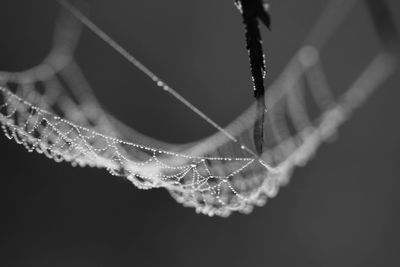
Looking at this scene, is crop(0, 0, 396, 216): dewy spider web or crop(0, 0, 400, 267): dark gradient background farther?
crop(0, 0, 400, 267): dark gradient background

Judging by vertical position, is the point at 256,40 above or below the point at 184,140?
above

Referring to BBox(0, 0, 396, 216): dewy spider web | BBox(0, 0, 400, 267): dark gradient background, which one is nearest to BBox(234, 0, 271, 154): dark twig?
BBox(0, 0, 396, 216): dewy spider web

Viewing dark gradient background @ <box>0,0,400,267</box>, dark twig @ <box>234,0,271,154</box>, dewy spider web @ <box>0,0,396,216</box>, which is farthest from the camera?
dark gradient background @ <box>0,0,400,267</box>

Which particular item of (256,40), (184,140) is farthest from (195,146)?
(256,40)

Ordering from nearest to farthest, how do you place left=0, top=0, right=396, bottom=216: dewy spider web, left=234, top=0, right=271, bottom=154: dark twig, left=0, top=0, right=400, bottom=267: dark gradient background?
1. left=234, top=0, right=271, bottom=154: dark twig
2. left=0, top=0, right=396, bottom=216: dewy spider web
3. left=0, top=0, right=400, bottom=267: dark gradient background

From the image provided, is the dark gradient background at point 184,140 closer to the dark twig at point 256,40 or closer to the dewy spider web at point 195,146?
the dewy spider web at point 195,146

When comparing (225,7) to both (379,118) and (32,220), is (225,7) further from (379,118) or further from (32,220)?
(32,220)

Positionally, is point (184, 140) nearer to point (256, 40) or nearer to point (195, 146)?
point (195, 146)

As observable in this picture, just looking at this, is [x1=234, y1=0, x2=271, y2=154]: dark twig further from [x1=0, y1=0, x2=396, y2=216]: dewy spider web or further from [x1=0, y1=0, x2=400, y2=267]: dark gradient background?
[x1=0, y1=0, x2=400, y2=267]: dark gradient background
